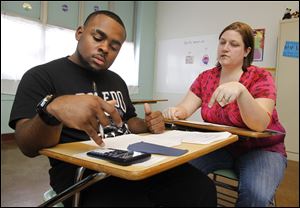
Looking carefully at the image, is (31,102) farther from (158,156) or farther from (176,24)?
(176,24)

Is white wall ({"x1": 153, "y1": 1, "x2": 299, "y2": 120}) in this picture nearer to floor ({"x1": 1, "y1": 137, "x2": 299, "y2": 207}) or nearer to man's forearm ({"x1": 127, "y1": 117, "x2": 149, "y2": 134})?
floor ({"x1": 1, "y1": 137, "x2": 299, "y2": 207})

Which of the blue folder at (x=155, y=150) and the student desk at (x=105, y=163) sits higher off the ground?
the blue folder at (x=155, y=150)

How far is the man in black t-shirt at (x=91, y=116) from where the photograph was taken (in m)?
0.62

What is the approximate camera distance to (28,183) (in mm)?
2033

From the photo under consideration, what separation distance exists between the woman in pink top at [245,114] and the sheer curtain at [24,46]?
1.87m

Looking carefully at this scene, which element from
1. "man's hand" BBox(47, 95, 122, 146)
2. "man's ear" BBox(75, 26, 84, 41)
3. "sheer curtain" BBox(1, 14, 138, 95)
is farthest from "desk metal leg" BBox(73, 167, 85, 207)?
"sheer curtain" BBox(1, 14, 138, 95)

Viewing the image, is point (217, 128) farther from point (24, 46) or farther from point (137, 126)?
point (24, 46)

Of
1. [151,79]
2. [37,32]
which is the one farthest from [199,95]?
[151,79]

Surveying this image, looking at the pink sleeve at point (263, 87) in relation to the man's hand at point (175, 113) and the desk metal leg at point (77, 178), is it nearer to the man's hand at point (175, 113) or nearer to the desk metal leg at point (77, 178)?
the man's hand at point (175, 113)

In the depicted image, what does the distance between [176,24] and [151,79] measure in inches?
43.8

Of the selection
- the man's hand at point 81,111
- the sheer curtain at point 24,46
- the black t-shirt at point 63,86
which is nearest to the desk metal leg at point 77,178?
the man's hand at point 81,111

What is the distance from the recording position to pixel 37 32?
11.3ft

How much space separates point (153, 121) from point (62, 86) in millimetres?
377

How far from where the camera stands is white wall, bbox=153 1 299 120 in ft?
11.5
